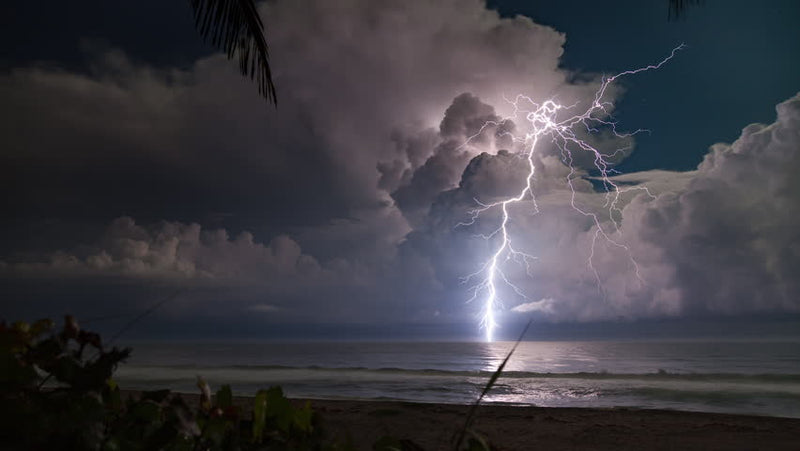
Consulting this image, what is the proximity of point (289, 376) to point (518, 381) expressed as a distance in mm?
6336

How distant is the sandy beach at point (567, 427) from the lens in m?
5.75

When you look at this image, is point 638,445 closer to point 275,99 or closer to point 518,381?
point 275,99

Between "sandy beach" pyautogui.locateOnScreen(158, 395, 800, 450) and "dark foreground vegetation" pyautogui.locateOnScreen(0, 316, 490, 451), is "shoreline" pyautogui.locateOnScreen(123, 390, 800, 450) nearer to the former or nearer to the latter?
"sandy beach" pyautogui.locateOnScreen(158, 395, 800, 450)

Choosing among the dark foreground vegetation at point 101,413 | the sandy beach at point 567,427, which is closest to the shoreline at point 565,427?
the sandy beach at point 567,427

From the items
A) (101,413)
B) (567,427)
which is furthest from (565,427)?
(101,413)

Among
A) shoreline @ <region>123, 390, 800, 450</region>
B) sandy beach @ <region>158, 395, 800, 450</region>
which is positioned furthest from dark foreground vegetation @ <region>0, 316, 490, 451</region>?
sandy beach @ <region>158, 395, 800, 450</region>

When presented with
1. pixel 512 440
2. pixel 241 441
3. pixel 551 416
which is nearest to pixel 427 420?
pixel 512 440

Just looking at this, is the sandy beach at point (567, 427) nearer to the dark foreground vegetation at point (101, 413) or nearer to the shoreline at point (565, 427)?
the shoreline at point (565, 427)

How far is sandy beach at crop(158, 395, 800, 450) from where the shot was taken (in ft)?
18.9

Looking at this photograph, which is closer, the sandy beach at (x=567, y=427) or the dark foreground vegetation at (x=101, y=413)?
the dark foreground vegetation at (x=101, y=413)

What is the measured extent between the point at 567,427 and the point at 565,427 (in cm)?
3

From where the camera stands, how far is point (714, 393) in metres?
11.4

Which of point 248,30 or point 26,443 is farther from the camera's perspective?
point 248,30

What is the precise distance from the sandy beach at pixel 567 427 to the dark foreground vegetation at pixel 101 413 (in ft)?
14.9
